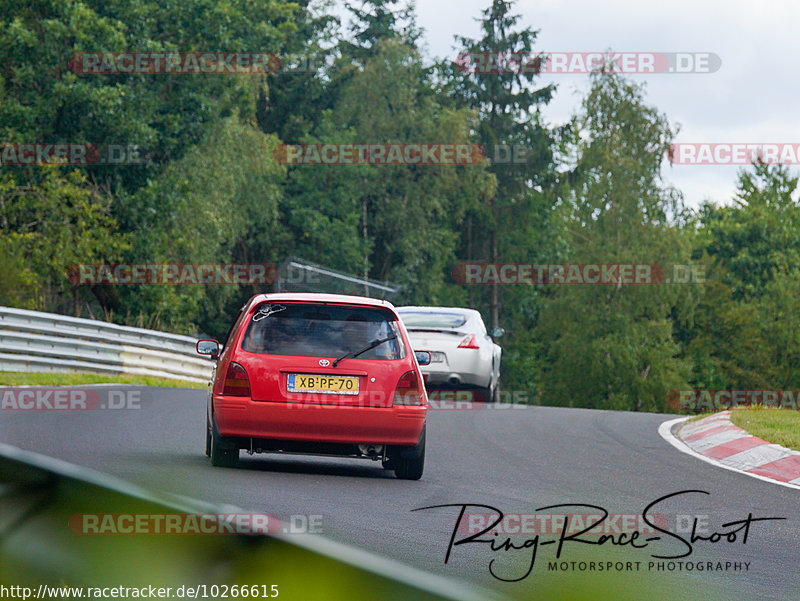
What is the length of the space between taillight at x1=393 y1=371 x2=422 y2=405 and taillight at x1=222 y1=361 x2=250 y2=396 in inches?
47.3

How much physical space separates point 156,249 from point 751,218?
4665 cm

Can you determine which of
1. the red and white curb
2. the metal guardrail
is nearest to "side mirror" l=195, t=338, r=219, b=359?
the red and white curb

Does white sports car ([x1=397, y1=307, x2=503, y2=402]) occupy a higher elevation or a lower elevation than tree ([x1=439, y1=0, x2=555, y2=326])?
lower

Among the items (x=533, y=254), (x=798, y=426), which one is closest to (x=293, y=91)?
(x=533, y=254)

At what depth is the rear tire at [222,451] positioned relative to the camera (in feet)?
33.9

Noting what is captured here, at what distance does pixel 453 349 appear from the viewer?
19.9m

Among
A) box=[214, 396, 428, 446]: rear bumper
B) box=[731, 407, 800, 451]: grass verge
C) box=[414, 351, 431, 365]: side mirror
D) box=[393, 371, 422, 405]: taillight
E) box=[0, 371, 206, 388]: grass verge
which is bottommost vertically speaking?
box=[0, 371, 206, 388]: grass verge

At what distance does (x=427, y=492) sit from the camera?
9.59 meters

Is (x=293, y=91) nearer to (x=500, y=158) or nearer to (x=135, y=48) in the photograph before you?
(x=500, y=158)

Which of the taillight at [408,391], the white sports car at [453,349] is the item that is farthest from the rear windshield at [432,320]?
the taillight at [408,391]

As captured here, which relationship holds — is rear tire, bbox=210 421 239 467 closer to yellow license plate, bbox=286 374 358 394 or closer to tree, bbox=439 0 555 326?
yellow license plate, bbox=286 374 358 394

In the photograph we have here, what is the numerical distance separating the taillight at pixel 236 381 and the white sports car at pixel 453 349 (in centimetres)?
954

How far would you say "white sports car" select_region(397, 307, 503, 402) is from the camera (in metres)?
19.9

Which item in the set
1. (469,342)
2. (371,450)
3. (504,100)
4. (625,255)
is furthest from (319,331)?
(504,100)
